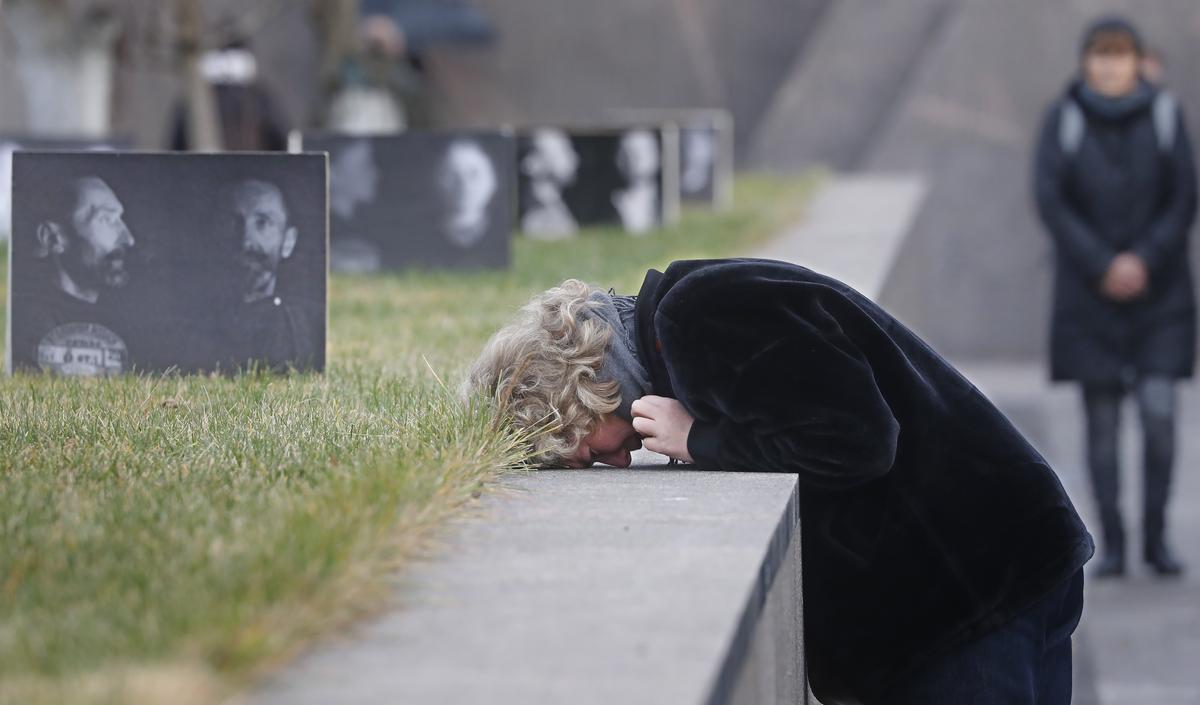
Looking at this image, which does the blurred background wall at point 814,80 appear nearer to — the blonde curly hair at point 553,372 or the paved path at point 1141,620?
the paved path at point 1141,620

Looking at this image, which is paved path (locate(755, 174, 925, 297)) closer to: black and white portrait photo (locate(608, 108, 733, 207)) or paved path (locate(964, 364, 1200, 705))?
black and white portrait photo (locate(608, 108, 733, 207))

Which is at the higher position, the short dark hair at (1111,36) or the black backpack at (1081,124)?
the short dark hair at (1111,36)

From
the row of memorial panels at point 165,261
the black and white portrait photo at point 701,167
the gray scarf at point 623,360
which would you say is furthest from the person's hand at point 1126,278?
the black and white portrait photo at point 701,167

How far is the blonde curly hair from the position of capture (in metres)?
3.16

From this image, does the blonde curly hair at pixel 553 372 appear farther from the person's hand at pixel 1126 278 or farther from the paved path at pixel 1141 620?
the person's hand at pixel 1126 278

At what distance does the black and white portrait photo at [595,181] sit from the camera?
1085 cm

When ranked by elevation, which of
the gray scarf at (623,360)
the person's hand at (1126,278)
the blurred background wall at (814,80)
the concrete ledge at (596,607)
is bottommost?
the concrete ledge at (596,607)

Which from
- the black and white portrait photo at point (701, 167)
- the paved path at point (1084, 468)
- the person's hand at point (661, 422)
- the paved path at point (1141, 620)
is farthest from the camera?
the black and white portrait photo at point (701, 167)

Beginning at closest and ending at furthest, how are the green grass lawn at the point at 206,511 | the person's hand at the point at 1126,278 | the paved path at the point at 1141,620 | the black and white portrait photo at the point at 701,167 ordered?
the green grass lawn at the point at 206,511, the paved path at the point at 1141,620, the person's hand at the point at 1126,278, the black and white portrait photo at the point at 701,167

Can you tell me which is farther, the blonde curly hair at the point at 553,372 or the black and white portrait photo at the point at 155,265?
the black and white portrait photo at the point at 155,265

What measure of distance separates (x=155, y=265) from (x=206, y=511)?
2164 mm

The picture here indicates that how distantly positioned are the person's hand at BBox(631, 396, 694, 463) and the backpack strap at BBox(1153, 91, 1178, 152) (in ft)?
16.0

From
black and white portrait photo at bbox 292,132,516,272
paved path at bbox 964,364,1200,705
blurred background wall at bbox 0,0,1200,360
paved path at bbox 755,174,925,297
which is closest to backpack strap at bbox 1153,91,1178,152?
paved path at bbox 755,174,925,297

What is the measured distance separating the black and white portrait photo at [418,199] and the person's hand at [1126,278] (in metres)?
A: 2.82
